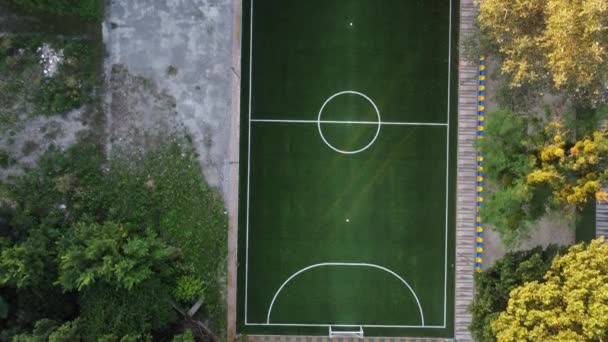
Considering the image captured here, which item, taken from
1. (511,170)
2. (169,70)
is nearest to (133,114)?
(169,70)

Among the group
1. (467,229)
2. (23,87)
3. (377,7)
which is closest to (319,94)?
(377,7)

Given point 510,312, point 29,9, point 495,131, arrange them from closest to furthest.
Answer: point 510,312 → point 495,131 → point 29,9

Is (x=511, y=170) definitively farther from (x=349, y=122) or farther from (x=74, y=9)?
(x=74, y=9)

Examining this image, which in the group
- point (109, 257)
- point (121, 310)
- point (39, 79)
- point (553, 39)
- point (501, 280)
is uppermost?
point (553, 39)

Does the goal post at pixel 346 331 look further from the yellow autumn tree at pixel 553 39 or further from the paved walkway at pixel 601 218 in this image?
the yellow autumn tree at pixel 553 39

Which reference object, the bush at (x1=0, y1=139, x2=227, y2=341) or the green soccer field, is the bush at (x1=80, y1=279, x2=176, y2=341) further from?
the green soccer field

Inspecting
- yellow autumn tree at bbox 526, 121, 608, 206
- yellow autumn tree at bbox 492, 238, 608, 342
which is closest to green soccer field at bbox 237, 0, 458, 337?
yellow autumn tree at bbox 526, 121, 608, 206

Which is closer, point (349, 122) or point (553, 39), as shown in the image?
point (553, 39)

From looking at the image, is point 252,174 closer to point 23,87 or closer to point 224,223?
point 224,223
